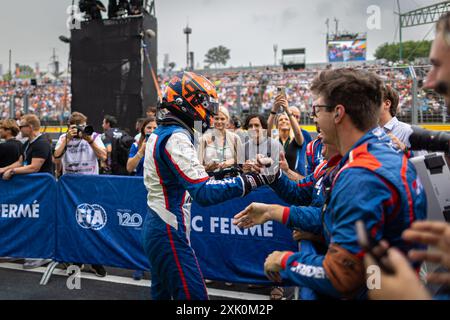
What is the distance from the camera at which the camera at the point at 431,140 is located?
240 centimetres

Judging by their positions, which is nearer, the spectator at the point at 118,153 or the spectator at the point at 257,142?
the spectator at the point at 257,142

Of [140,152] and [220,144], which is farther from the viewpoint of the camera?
[140,152]

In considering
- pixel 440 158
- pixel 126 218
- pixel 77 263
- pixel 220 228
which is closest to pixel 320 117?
pixel 440 158

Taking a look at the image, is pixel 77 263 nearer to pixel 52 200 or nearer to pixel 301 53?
pixel 52 200

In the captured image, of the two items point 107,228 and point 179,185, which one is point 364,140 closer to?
point 179,185

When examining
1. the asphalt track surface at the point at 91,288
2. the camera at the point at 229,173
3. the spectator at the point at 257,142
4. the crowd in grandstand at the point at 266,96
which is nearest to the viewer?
the camera at the point at 229,173

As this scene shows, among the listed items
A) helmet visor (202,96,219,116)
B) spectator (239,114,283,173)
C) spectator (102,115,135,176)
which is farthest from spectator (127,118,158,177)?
helmet visor (202,96,219,116)

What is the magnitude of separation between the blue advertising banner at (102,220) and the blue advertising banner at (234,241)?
0.72 m

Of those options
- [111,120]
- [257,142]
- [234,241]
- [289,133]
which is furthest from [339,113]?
[111,120]

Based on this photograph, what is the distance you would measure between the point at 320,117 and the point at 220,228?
291 cm

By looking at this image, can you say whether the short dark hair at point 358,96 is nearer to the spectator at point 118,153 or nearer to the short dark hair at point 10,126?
the spectator at point 118,153

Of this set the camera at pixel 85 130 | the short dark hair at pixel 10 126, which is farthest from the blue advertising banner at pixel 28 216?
the short dark hair at pixel 10 126

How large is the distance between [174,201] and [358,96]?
1.44 m

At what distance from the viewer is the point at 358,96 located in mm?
1748
